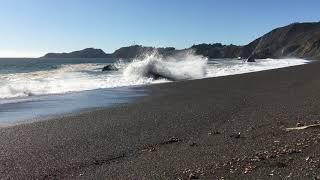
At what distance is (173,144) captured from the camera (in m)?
9.09

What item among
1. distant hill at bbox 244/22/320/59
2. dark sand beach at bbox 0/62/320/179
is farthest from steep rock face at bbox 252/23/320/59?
dark sand beach at bbox 0/62/320/179

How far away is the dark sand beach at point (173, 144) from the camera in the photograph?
22.8ft

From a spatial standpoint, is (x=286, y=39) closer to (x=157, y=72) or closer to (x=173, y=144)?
(x=157, y=72)

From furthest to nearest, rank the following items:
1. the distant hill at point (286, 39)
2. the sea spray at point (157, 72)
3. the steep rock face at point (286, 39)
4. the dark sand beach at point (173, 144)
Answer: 1. the distant hill at point (286, 39)
2. the steep rock face at point (286, 39)
3. the sea spray at point (157, 72)
4. the dark sand beach at point (173, 144)

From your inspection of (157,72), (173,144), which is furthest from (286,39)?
(173,144)

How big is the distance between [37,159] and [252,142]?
3.58m

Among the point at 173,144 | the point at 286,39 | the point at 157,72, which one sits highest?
the point at 286,39

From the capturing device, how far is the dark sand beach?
273 inches

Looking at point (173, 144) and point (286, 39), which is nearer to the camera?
point (173, 144)

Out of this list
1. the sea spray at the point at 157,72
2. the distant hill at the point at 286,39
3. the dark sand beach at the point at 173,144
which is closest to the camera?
the dark sand beach at the point at 173,144

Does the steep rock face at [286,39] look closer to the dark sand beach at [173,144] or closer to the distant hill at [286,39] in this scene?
the distant hill at [286,39]

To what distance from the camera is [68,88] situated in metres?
26.2

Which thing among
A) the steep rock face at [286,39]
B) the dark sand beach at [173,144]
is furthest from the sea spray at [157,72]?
the steep rock face at [286,39]

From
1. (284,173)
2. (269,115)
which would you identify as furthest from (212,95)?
(284,173)
